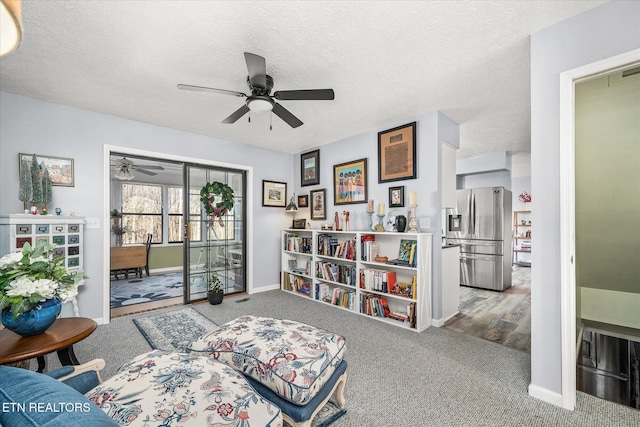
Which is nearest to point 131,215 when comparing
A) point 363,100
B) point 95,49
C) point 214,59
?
point 95,49

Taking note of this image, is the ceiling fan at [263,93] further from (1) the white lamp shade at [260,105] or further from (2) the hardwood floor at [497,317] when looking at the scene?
(2) the hardwood floor at [497,317]

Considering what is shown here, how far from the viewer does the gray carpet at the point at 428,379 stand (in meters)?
1.69

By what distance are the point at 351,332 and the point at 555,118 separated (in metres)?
2.56

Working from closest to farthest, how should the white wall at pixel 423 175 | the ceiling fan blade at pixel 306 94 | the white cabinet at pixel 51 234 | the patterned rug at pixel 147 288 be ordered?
1. the ceiling fan blade at pixel 306 94
2. the white cabinet at pixel 51 234
3. the white wall at pixel 423 175
4. the patterned rug at pixel 147 288

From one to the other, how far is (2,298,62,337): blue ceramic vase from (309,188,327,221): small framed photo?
3.44 metres

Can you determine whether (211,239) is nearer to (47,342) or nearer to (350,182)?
(350,182)

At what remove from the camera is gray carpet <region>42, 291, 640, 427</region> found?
1.69m

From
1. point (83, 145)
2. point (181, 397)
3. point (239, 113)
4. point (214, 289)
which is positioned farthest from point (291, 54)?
point (214, 289)

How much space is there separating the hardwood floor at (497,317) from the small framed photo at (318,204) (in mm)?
2397

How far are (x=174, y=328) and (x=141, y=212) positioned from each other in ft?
15.0

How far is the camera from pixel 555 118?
6.02 feet

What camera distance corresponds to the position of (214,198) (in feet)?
13.7

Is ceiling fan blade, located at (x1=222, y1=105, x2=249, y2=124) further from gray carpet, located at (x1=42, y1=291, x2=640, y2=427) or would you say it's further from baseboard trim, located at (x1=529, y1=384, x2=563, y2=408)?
baseboard trim, located at (x1=529, y1=384, x2=563, y2=408)

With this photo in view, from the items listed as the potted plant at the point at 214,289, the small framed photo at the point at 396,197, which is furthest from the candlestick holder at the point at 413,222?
the potted plant at the point at 214,289
